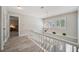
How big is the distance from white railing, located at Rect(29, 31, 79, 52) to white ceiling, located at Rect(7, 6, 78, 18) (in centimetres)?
35

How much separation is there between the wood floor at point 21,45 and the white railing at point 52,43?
0.10 m

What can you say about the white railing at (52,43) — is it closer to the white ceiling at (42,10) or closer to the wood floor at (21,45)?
the wood floor at (21,45)

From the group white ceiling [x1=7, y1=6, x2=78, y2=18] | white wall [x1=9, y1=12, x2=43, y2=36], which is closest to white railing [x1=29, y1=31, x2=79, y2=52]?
white wall [x1=9, y1=12, x2=43, y2=36]

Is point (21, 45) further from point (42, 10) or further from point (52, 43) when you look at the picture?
point (42, 10)

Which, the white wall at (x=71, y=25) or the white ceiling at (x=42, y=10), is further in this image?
the white ceiling at (x=42, y=10)

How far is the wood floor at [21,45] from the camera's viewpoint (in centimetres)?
128

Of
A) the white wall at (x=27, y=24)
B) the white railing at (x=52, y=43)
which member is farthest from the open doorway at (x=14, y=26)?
the white railing at (x=52, y=43)

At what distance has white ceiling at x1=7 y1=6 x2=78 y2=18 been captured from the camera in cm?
114

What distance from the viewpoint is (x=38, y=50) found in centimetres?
132

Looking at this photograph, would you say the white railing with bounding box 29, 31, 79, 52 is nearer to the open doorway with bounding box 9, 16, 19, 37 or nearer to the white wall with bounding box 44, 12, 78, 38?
the white wall with bounding box 44, 12, 78, 38

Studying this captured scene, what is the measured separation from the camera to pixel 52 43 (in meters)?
1.36

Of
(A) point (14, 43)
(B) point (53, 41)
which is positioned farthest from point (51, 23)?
(A) point (14, 43)
